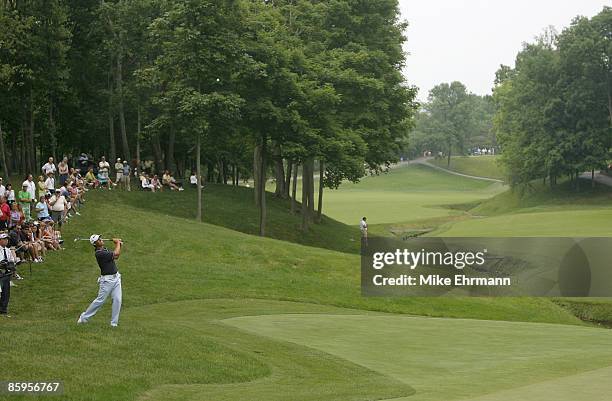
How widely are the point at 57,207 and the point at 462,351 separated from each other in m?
23.6

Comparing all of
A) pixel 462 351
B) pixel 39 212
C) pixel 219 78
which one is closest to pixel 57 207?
pixel 39 212

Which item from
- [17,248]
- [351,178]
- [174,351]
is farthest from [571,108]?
[174,351]

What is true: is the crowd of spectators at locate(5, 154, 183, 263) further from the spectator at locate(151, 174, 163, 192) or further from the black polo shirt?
the black polo shirt

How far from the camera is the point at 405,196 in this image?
135 m

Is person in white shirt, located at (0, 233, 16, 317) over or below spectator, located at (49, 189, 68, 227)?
below

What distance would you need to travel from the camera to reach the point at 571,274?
45.0 m

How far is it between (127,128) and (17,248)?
42.1 metres

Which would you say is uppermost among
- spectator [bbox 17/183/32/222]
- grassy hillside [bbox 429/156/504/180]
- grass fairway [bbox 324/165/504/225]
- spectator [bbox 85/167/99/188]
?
grassy hillside [bbox 429/156/504/180]

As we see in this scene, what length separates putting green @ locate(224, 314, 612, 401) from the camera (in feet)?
54.9

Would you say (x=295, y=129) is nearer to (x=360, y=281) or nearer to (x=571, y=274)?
(x=360, y=281)

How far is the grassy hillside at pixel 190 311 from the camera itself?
55.1 feet

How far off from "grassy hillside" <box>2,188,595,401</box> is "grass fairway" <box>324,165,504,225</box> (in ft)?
144

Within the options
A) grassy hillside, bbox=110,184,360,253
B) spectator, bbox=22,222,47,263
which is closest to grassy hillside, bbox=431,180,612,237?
grassy hillside, bbox=110,184,360,253

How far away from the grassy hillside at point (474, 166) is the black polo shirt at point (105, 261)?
159268mm
